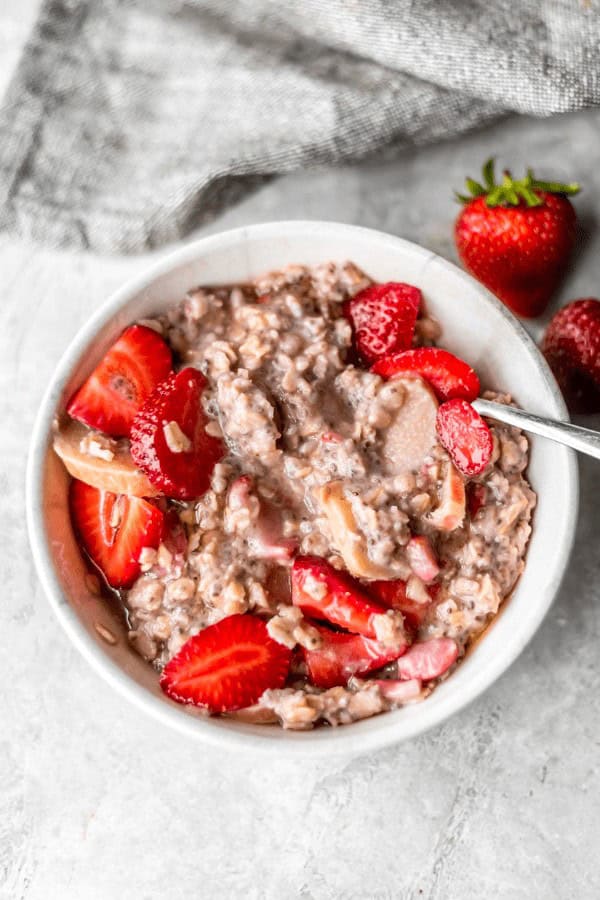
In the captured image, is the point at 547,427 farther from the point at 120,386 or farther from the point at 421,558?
the point at 120,386

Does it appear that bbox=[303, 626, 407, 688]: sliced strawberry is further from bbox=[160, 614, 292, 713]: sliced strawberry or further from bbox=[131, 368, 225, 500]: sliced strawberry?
bbox=[131, 368, 225, 500]: sliced strawberry

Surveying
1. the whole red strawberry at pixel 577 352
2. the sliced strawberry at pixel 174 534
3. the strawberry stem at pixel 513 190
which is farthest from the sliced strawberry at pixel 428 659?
the strawberry stem at pixel 513 190

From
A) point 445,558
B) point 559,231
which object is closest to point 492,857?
point 445,558

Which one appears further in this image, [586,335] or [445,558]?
[586,335]

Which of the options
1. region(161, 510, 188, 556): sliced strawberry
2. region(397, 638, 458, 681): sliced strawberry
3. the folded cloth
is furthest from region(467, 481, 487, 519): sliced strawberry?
the folded cloth

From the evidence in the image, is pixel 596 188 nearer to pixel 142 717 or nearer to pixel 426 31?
pixel 426 31
